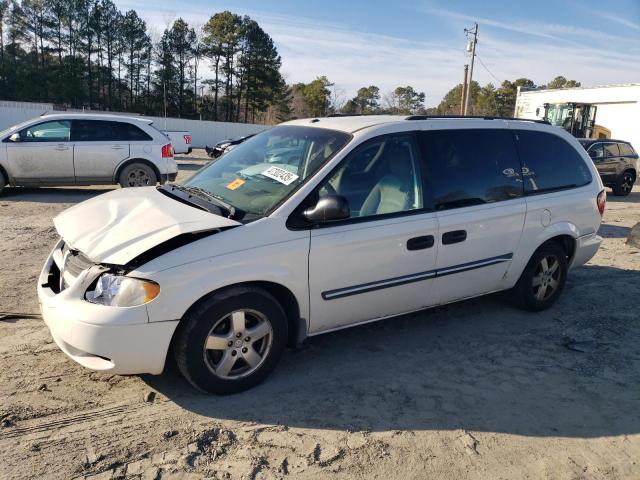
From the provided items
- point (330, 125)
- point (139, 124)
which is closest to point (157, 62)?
point (139, 124)

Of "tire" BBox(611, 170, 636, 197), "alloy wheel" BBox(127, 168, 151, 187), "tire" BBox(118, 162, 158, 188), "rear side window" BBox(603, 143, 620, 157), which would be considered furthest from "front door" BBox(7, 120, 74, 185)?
"tire" BBox(611, 170, 636, 197)

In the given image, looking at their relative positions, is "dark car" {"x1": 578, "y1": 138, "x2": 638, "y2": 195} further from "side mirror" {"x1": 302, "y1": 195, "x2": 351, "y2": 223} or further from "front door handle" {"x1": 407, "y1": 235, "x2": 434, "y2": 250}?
"side mirror" {"x1": 302, "y1": 195, "x2": 351, "y2": 223}

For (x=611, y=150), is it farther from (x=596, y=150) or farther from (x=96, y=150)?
(x=96, y=150)

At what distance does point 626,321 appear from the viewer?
16.7 feet

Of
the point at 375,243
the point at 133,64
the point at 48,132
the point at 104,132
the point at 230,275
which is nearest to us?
the point at 230,275

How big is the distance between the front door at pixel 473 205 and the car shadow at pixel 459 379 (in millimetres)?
495

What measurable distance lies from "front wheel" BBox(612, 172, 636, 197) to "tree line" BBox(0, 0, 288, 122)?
154 ft

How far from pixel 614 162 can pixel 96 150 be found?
14.7 meters

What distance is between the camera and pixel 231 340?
3.39 metres

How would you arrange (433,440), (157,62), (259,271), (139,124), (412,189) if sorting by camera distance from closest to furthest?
(433,440), (259,271), (412,189), (139,124), (157,62)

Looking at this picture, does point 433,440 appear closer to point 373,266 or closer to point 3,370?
point 373,266

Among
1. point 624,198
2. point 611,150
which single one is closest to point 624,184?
point 624,198

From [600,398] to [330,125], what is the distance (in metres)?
2.86

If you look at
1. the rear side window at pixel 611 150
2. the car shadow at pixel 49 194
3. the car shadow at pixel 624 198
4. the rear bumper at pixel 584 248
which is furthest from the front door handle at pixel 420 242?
the rear side window at pixel 611 150
